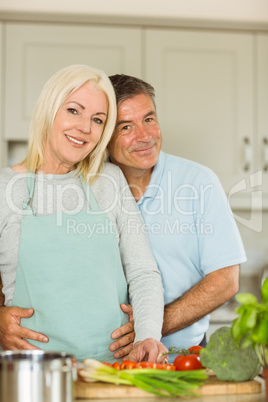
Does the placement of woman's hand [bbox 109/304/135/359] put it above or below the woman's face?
below

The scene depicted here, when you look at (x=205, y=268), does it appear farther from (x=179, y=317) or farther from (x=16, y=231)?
(x=16, y=231)

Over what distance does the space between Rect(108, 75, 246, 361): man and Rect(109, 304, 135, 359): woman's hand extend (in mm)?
203

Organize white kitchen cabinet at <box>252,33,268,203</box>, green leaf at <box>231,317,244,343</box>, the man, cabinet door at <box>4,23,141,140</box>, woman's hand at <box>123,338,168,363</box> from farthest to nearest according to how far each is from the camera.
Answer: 1. white kitchen cabinet at <box>252,33,268,203</box>
2. cabinet door at <box>4,23,141,140</box>
3. the man
4. woman's hand at <box>123,338,168,363</box>
5. green leaf at <box>231,317,244,343</box>

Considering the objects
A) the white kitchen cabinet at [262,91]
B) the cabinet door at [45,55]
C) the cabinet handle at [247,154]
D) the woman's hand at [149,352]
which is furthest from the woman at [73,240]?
the white kitchen cabinet at [262,91]

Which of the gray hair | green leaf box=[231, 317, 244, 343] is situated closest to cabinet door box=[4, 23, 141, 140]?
the gray hair

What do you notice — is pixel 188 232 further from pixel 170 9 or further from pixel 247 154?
pixel 170 9

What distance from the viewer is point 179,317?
1.83m

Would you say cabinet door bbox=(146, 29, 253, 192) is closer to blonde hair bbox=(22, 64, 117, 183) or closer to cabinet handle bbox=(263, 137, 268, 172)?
cabinet handle bbox=(263, 137, 268, 172)

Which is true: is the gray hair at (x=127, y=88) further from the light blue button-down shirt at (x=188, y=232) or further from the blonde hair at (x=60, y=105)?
the light blue button-down shirt at (x=188, y=232)

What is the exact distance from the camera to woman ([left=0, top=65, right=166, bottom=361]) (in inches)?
62.8

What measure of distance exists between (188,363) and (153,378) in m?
0.11

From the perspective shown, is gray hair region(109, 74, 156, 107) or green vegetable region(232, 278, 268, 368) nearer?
green vegetable region(232, 278, 268, 368)

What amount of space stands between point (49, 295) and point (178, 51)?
1.69 metres

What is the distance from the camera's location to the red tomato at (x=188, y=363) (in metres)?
1.24
